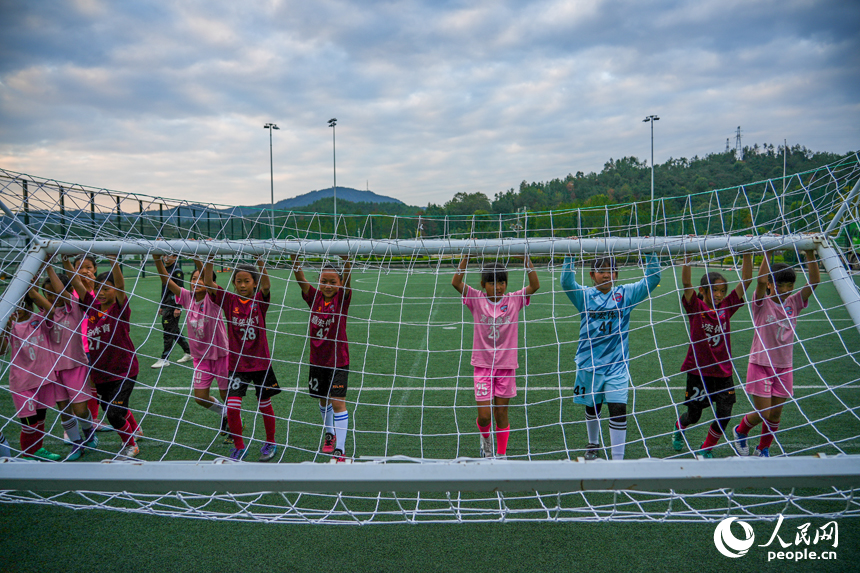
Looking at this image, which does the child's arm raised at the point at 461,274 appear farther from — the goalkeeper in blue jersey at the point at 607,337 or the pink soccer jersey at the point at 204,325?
the pink soccer jersey at the point at 204,325

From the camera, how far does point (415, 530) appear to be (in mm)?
2713

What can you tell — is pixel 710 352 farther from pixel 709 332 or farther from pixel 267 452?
pixel 267 452

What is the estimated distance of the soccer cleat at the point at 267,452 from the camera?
3602 mm

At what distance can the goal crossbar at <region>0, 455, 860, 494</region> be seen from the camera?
1.49 m

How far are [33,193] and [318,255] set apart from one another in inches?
62.7

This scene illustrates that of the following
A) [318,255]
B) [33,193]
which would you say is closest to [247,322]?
[318,255]

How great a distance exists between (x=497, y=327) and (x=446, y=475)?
6.03 feet

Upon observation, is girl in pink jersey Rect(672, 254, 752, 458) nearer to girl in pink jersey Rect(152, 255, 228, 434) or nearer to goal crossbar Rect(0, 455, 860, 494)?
goal crossbar Rect(0, 455, 860, 494)

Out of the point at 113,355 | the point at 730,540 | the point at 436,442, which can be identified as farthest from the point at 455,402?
the point at 113,355

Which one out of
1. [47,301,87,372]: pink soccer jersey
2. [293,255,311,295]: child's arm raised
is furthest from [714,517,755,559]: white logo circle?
[47,301,87,372]: pink soccer jersey

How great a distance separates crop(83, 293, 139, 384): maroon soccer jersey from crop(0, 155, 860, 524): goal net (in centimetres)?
18

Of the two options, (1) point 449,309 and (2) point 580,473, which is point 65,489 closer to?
(2) point 580,473

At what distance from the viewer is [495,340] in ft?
10.7

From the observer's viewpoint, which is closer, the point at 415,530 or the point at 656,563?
the point at 656,563
